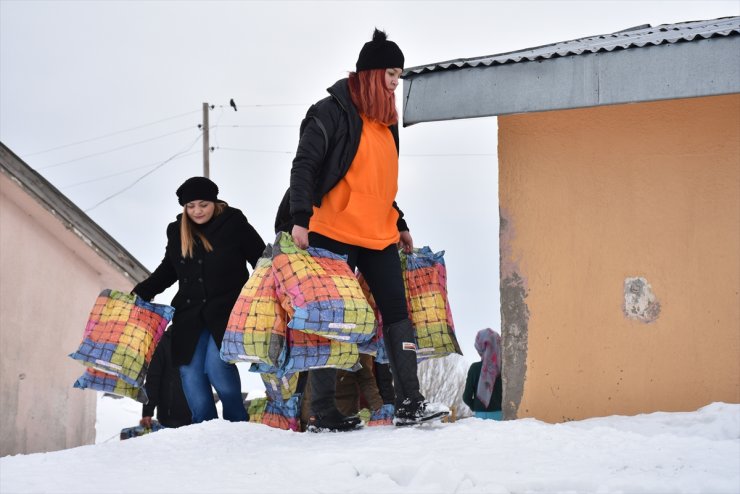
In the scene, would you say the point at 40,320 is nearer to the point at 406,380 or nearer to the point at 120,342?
the point at 120,342

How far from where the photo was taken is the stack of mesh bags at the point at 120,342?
675 cm

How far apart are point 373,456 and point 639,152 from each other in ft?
8.08

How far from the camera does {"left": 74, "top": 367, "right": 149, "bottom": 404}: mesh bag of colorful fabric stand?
270 inches

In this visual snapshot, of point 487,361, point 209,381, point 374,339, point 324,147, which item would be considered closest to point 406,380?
point 374,339

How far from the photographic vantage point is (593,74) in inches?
222

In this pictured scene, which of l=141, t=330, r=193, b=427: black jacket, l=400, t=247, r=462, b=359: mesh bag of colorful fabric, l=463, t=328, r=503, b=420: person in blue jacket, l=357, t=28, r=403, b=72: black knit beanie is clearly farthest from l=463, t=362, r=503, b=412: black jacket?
l=357, t=28, r=403, b=72: black knit beanie

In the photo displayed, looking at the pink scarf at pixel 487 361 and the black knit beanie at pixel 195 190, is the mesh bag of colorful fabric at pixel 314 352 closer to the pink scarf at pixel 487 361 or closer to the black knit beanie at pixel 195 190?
the black knit beanie at pixel 195 190

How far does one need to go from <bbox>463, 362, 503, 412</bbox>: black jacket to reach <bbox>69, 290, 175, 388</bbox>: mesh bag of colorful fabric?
9.86 ft

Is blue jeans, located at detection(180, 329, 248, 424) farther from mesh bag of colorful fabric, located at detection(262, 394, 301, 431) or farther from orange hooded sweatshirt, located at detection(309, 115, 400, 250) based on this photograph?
orange hooded sweatshirt, located at detection(309, 115, 400, 250)

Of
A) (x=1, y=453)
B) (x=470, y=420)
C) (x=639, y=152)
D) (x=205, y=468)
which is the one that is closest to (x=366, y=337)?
(x=470, y=420)

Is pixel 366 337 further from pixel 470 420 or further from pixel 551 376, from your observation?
pixel 551 376

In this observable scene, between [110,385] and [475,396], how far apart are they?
11.0 ft

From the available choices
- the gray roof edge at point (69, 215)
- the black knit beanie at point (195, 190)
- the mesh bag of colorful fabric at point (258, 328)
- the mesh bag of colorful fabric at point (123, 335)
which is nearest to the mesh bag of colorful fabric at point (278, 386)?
the mesh bag of colorful fabric at point (258, 328)

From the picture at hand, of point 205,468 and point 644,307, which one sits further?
point 644,307
